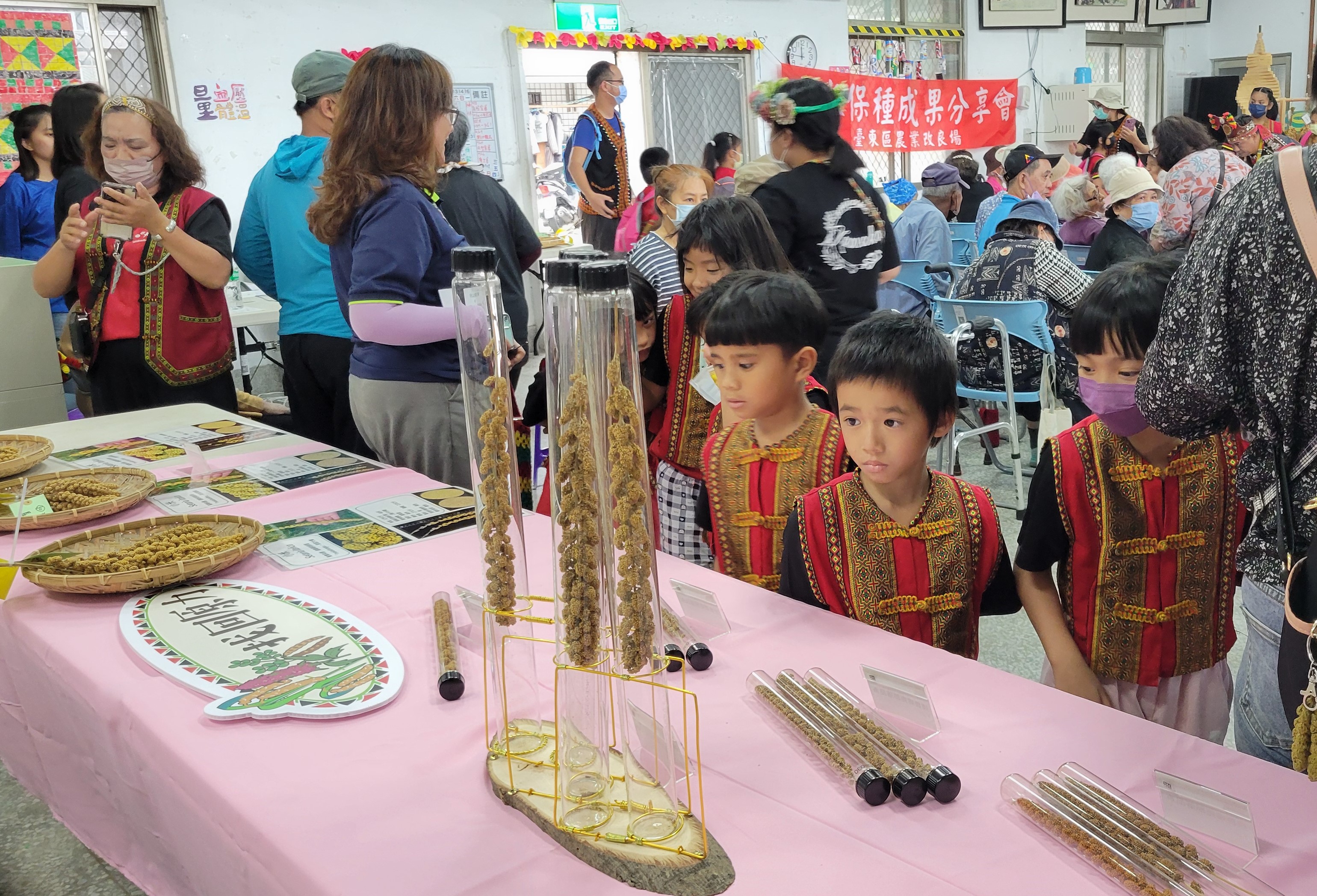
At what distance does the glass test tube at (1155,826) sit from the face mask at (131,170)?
2.40 metres

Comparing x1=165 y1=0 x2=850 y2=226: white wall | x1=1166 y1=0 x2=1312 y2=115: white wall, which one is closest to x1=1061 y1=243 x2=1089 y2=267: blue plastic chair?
x1=165 y1=0 x2=850 y2=226: white wall

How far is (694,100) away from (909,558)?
291 inches

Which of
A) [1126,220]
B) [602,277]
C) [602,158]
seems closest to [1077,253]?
[1126,220]

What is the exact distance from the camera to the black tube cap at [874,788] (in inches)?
34.1

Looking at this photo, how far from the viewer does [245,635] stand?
50.9 inches

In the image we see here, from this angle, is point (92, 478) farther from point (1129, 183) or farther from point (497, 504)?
point (1129, 183)

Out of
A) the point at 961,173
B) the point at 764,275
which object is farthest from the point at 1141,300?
the point at 961,173

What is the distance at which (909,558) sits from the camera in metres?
1.39

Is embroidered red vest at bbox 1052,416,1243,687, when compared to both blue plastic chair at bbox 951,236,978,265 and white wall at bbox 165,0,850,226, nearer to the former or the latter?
blue plastic chair at bbox 951,236,978,265

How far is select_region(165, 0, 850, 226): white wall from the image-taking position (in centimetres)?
578

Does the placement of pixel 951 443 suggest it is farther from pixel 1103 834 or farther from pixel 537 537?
pixel 1103 834

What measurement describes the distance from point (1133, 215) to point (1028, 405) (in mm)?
1028

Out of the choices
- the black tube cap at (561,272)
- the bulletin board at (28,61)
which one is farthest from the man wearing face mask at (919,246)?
the bulletin board at (28,61)

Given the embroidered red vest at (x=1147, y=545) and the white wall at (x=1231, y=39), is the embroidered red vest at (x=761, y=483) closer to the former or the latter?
the embroidered red vest at (x=1147, y=545)
